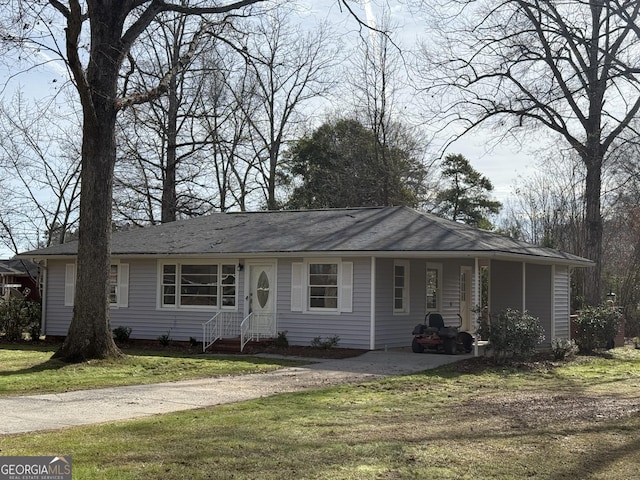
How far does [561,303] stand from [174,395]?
14633 mm

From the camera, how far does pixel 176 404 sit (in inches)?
413

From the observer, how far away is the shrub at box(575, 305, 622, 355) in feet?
67.7

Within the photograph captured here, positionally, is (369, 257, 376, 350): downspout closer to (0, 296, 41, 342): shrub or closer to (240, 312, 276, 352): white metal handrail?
(240, 312, 276, 352): white metal handrail

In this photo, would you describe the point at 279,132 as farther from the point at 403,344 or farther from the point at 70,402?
the point at 70,402

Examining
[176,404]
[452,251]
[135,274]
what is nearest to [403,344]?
[452,251]

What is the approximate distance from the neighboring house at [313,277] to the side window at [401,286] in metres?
0.03

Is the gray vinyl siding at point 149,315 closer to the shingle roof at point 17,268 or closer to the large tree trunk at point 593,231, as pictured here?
the large tree trunk at point 593,231

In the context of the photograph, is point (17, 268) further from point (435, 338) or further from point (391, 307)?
point (435, 338)

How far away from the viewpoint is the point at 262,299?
66.2 feet

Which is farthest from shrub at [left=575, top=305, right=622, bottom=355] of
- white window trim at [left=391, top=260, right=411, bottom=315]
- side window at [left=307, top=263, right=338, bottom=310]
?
side window at [left=307, top=263, right=338, bottom=310]

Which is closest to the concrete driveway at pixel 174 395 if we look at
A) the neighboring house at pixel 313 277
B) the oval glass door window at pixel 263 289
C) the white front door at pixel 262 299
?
the neighboring house at pixel 313 277

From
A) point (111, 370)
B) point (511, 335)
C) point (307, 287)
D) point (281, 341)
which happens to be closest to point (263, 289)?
point (307, 287)

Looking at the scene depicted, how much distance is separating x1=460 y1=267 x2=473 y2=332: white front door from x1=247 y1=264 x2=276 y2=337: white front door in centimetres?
643

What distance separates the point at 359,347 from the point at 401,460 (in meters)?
11.6
